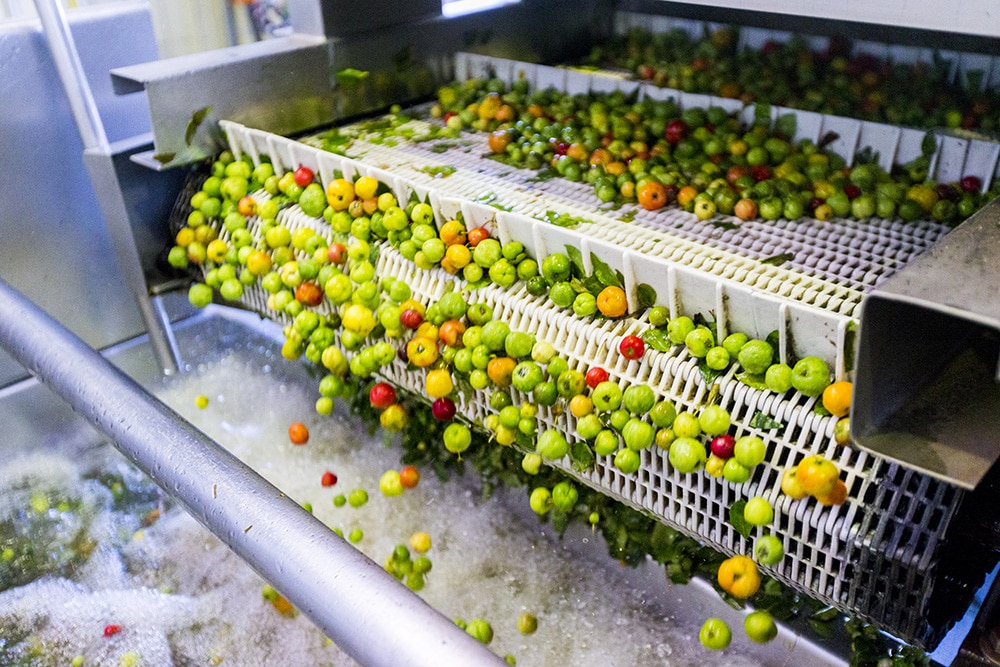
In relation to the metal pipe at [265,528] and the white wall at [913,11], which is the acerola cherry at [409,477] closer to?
the metal pipe at [265,528]

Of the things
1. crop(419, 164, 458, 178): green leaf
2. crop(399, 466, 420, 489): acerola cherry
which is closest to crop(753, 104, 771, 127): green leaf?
crop(419, 164, 458, 178): green leaf

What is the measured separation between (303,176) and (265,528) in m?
1.92

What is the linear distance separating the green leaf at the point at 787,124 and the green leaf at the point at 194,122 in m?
2.07

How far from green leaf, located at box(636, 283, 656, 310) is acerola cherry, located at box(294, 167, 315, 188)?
4.27 ft

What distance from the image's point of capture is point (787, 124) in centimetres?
288

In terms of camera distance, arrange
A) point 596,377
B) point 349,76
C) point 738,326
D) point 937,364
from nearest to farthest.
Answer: point 937,364 < point 738,326 < point 596,377 < point 349,76

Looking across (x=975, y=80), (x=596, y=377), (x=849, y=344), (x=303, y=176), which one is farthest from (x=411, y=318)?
(x=975, y=80)

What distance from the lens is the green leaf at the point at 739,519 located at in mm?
1836

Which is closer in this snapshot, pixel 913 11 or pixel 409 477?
pixel 913 11

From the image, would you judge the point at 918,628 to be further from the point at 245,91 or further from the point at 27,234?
the point at 27,234

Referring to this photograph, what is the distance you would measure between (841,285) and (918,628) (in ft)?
2.69

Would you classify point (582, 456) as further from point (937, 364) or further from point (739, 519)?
point (937, 364)

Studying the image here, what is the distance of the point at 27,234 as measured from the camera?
3.11m

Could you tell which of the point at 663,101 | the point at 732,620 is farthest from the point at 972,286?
the point at 663,101
